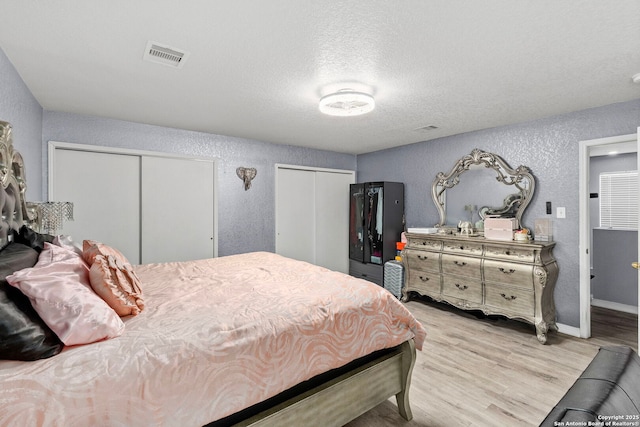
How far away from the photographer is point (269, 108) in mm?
3135

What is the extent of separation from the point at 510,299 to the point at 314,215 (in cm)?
308

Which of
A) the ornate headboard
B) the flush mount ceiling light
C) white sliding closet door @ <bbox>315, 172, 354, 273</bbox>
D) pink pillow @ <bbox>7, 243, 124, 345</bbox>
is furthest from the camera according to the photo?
white sliding closet door @ <bbox>315, 172, 354, 273</bbox>

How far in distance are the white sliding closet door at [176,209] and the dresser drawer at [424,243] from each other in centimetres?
278

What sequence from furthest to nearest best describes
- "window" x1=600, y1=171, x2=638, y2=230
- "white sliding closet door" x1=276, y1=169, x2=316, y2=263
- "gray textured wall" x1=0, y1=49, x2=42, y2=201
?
"white sliding closet door" x1=276, y1=169, x2=316, y2=263
"window" x1=600, y1=171, x2=638, y2=230
"gray textured wall" x1=0, y1=49, x2=42, y2=201

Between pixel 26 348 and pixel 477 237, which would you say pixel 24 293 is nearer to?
pixel 26 348

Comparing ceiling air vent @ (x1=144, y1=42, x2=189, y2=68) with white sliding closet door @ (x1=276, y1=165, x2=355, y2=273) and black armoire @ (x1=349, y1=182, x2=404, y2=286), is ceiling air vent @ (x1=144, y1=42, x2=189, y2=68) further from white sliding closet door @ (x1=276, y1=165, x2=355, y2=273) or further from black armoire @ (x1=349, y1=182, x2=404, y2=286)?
black armoire @ (x1=349, y1=182, x2=404, y2=286)

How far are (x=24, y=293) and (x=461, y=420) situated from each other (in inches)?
95.5

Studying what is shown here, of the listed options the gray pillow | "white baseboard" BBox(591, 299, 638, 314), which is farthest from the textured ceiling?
"white baseboard" BBox(591, 299, 638, 314)

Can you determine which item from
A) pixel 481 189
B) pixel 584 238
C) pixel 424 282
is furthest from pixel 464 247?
pixel 584 238

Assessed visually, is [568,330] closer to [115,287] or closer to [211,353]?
[211,353]

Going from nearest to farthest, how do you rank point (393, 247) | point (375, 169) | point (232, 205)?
point (232, 205), point (393, 247), point (375, 169)

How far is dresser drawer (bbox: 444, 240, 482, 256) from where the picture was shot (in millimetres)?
3697

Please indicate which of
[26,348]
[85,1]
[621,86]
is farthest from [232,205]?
[621,86]

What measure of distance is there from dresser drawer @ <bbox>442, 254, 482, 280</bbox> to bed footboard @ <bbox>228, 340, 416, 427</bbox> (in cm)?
199
